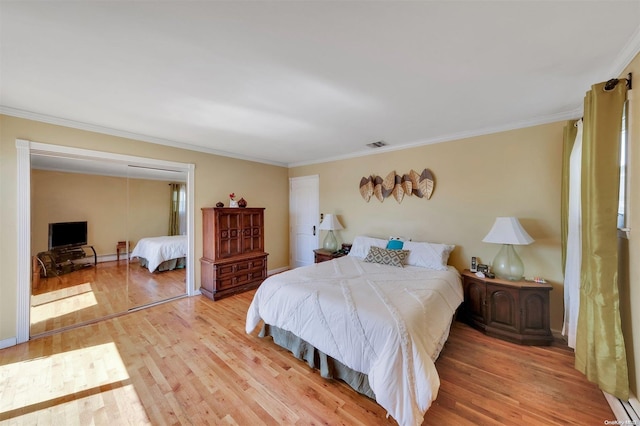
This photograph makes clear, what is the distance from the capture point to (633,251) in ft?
5.06

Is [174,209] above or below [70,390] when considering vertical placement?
above

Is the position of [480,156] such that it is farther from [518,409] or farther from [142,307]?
[142,307]

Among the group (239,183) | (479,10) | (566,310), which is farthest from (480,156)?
(239,183)

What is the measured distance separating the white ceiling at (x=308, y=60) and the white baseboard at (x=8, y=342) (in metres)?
2.41

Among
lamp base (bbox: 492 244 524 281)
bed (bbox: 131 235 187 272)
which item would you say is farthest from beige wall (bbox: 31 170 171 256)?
lamp base (bbox: 492 244 524 281)

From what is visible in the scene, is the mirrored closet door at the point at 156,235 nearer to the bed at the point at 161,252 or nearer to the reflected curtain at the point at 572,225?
the bed at the point at 161,252

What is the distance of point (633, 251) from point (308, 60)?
2584 mm

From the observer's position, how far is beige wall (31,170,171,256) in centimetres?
271

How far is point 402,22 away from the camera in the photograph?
4.31ft

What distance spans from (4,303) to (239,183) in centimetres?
312

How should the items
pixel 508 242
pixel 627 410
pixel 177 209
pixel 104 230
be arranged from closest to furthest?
pixel 627 410 < pixel 508 242 < pixel 104 230 < pixel 177 209

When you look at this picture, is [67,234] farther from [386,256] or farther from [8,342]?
[386,256]

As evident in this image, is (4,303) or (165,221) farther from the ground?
(165,221)

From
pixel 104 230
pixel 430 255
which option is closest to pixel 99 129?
pixel 104 230
